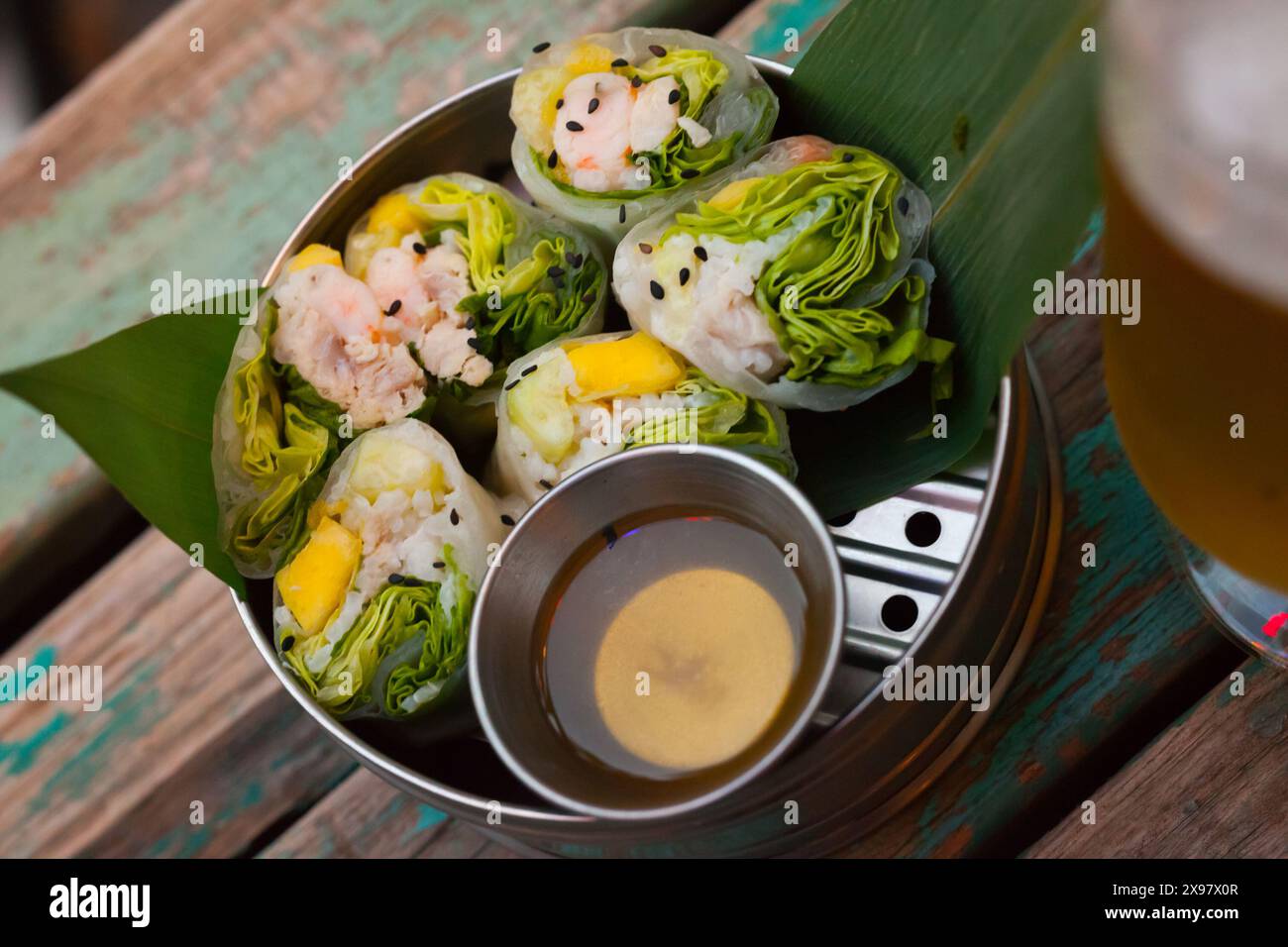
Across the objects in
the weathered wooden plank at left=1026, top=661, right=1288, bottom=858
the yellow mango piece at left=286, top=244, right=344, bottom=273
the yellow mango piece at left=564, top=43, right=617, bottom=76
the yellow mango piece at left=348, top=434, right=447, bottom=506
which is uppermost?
the yellow mango piece at left=564, top=43, right=617, bottom=76

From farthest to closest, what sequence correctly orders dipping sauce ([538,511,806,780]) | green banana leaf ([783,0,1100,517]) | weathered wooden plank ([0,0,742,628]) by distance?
weathered wooden plank ([0,0,742,628]) → dipping sauce ([538,511,806,780]) → green banana leaf ([783,0,1100,517])

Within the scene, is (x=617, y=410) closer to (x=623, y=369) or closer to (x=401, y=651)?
(x=623, y=369)

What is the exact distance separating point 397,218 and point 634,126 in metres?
0.19

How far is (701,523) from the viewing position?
789 mm

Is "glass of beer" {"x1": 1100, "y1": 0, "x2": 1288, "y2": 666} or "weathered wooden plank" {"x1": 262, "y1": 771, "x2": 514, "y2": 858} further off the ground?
"glass of beer" {"x1": 1100, "y1": 0, "x2": 1288, "y2": 666}

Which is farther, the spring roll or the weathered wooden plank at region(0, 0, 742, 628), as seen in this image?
the weathered wooden plank at region(0, 0, 742, 628)

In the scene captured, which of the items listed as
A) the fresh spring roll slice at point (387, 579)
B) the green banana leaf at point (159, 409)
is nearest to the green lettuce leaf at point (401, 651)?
the fresh spring roll slice at point (387, 579)

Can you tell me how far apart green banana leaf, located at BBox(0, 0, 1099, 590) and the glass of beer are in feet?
0.30

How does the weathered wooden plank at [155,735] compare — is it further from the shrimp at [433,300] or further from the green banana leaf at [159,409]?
the shrimp at [433,300]

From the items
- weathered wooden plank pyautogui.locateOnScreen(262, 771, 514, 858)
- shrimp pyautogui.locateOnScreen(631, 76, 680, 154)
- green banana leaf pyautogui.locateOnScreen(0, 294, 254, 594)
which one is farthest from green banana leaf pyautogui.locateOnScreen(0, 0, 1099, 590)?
weathered wooden plank pyautogui.locateOnScreen(262, 771, 514, 858)

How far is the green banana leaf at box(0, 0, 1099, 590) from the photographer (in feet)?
2.16

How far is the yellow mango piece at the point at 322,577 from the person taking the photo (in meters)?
0.76

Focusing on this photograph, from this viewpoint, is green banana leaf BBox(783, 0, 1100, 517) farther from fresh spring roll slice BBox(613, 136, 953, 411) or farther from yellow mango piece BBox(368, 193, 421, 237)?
yellow mango piece BBox(368, 193, 421, 237)
